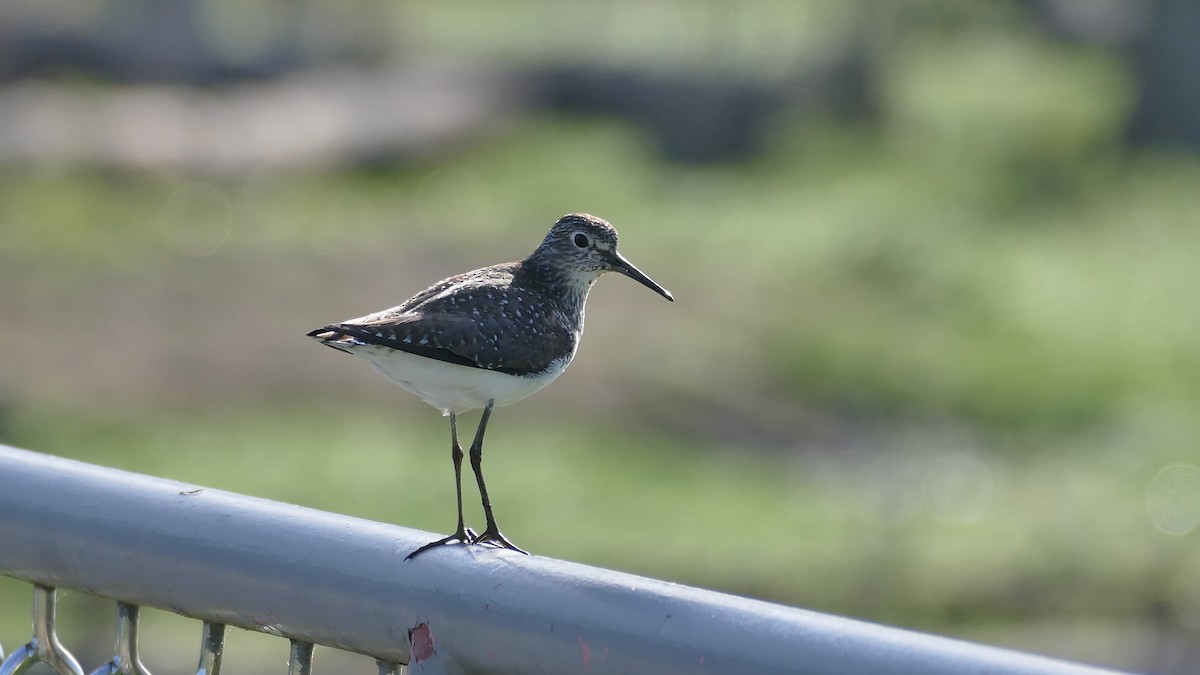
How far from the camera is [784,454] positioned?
14.2m

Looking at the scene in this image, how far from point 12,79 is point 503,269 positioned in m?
21.1

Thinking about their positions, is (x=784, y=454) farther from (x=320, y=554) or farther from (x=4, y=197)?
(x=320, y=554)

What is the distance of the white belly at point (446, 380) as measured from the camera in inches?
160

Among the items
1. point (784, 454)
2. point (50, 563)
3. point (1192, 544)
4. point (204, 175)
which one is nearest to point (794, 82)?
point (204, 175)

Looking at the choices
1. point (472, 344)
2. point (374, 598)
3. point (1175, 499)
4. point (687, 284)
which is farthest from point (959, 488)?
point (374, 598)

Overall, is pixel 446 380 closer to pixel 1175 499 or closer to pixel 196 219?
pixel 1175 499

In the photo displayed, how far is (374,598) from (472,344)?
1284 mm

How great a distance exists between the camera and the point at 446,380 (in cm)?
406

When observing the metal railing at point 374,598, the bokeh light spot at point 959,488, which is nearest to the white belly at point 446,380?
the metal railing at point 374,598

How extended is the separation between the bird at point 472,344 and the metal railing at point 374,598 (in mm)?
715

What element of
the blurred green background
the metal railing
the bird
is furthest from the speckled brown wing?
the blurred green background

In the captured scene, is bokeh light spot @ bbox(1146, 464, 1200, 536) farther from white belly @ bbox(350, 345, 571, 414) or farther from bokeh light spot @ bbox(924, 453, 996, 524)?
white belly @ bbox(350, 345, 571, 414)

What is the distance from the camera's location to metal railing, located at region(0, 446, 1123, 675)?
2611 millimetres

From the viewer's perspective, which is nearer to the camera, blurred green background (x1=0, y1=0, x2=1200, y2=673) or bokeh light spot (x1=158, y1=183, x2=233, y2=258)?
blurred green background (x1=0, y1=0, x2=1200, y2=673)
